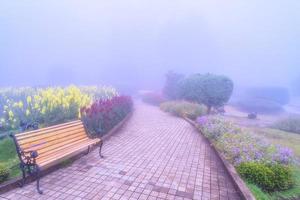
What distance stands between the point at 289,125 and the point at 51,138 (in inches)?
594

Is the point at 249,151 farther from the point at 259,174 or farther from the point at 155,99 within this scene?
the point at 155,99

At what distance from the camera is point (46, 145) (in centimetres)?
468

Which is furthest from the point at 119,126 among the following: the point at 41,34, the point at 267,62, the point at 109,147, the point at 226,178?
the point at 267,62

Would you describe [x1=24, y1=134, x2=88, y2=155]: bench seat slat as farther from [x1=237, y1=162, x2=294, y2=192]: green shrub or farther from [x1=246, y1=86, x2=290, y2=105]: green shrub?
[x1=246, y1=86, x2=290, y2=105]: green shrub

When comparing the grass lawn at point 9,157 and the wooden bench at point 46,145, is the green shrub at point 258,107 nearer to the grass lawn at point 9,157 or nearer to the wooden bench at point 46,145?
the wooden bench at point 46,145

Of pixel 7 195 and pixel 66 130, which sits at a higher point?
pixel 66 130

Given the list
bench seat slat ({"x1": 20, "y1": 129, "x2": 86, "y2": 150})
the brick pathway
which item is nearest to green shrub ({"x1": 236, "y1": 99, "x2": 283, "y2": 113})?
the brick pathway

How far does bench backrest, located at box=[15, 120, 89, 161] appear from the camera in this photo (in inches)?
165

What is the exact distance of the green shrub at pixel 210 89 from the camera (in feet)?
55.3

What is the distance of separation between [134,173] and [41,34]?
3168 inches

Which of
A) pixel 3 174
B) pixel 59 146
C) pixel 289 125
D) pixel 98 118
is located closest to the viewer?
pixel 3 174

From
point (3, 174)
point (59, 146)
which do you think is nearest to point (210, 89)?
point (59, 146)

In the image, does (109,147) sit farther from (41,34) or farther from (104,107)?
(41,34)

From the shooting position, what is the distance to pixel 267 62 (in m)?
83.2
